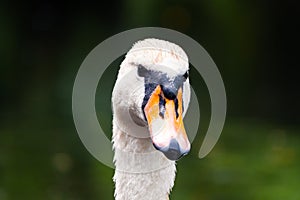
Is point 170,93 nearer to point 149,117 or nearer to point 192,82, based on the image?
point 149,117

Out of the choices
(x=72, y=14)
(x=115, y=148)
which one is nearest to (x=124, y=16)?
(x=72, y=14)

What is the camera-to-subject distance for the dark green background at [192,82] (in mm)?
3906

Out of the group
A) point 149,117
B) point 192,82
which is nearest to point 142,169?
point 149,117

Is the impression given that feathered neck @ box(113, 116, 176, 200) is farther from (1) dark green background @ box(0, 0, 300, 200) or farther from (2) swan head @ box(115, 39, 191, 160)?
(1) dark green background @ box(0, 0, 300, 200)

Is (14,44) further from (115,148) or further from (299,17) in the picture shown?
(115,148)

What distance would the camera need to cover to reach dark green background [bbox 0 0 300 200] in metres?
3.91

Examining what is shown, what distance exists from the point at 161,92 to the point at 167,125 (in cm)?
9

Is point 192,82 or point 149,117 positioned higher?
point 149,117

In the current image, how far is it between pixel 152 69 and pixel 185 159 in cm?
217

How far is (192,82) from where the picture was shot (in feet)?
13.7

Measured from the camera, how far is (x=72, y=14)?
180 inches

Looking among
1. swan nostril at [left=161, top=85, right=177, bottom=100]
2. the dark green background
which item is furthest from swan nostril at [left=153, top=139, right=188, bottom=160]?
the dark green background

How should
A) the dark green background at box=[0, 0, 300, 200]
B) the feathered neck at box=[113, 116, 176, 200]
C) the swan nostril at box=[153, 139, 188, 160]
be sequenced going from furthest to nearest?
the dark green background at box=[0, 0, 300, 200]
the feathered neck at box=[113, 116, 176, 200]
the swan nostril at box=[153, 139, 188, 160]

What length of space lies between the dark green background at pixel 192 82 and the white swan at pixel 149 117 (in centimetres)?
159
